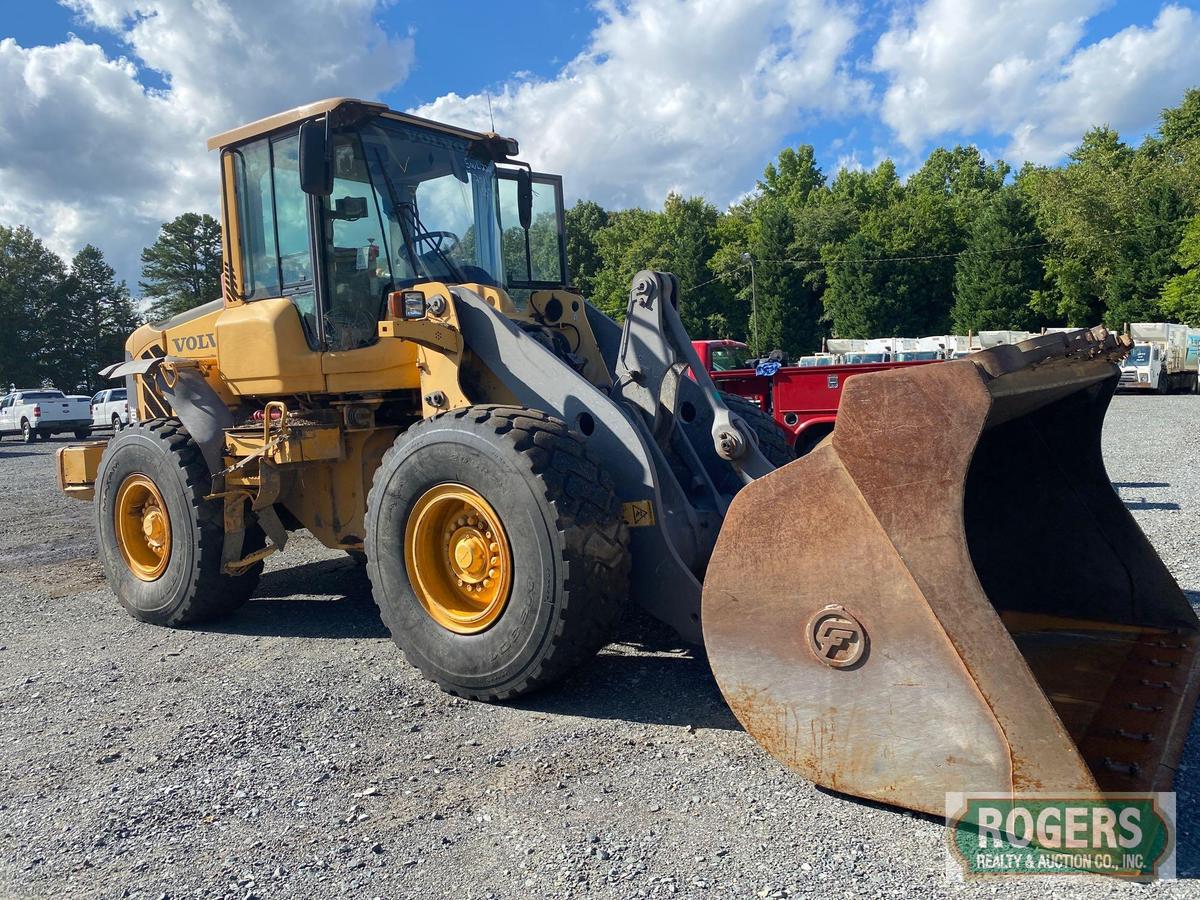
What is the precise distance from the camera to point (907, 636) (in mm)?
3002

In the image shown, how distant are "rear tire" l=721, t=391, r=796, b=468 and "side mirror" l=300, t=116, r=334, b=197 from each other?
252cm

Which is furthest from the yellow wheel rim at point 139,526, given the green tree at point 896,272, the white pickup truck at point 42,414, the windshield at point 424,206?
the green tree at point 896,272

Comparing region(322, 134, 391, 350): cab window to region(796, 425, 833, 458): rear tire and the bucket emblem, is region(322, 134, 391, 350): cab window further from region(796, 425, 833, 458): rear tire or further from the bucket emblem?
region(796, 425, 833, 458): rear tire

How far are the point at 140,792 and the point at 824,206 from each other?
57.1 metres

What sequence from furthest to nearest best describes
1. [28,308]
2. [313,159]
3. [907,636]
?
[28,308] < [313,159] < [907,636]

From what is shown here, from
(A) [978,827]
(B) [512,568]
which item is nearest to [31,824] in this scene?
(B) [512,568]

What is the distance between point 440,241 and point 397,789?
3.35 m

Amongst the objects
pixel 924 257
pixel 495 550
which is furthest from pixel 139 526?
pixel 924 257

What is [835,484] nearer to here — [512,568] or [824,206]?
[512,568]

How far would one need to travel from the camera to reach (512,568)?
4.13m

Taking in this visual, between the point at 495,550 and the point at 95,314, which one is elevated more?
the point at 95,314

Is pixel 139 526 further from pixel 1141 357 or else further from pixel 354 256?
pixel 1141 357

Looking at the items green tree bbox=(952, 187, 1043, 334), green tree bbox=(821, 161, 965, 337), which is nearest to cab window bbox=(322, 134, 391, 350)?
green tree bbox=(952, 187, 1043, 334)

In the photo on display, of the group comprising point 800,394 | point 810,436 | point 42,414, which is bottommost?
point 810,436
